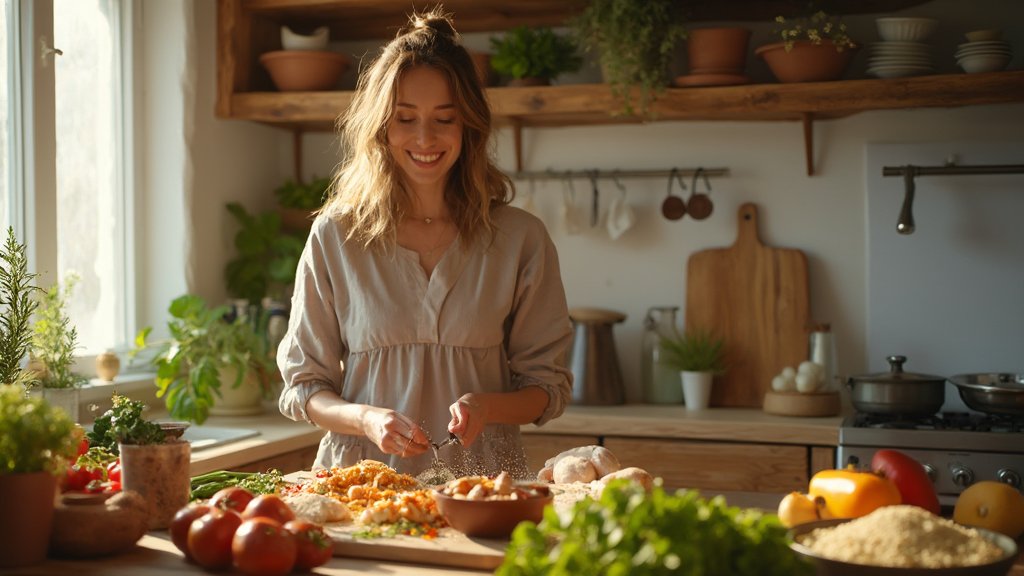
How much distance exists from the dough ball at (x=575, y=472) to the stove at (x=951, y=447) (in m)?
1.37

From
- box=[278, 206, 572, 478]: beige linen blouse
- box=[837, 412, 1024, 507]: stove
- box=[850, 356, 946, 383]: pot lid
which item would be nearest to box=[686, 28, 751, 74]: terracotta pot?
box=[850, 356, 946, 383]: pot lid

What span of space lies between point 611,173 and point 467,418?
81.5 inches

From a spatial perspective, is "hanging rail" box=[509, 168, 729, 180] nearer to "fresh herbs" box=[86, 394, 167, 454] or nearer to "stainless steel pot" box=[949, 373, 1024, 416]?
"stainless steel pot" box=[949, 373, 1024, 416]

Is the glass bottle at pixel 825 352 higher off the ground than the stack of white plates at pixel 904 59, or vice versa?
the stack of white plates at pixel 904 59

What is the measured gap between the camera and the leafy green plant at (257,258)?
3686 mm

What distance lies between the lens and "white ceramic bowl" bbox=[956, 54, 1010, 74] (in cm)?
312

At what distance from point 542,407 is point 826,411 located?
1553mm

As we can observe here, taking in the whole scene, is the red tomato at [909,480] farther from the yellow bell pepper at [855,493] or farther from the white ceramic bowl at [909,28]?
the white ceramic bowl at [909,28]

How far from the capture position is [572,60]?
3.52 metres

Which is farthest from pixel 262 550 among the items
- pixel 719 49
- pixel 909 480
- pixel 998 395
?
pixel 719 49

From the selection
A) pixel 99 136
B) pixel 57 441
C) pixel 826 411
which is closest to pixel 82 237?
pixel 99 136

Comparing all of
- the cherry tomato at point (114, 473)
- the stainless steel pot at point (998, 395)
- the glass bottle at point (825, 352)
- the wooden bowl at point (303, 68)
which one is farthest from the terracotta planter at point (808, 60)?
the cherry tomato at point (114, 473)

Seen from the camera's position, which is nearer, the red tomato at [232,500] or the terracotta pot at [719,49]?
the red tomato at [232,500]

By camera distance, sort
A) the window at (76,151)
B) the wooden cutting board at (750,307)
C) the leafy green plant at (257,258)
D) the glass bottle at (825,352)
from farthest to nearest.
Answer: the leafy green plant at (257,258) → the wooden cutting board at (750,307) → the glass bottle at (825,352) → the window at (76,151)
